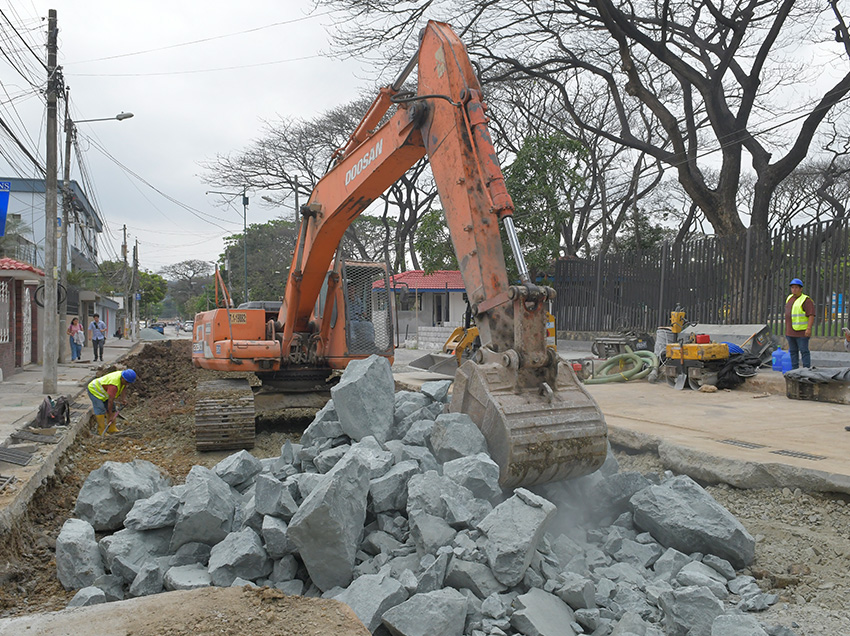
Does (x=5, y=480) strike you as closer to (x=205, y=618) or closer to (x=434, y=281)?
(x=205, y=618)

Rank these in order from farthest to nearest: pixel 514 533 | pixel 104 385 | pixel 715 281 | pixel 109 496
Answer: pixel 715 281, pixel 104 385, pixel 109 496, pixel 514 533

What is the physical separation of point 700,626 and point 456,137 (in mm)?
3334

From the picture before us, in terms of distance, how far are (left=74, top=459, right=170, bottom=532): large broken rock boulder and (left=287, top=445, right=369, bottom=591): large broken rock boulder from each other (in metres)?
1.66

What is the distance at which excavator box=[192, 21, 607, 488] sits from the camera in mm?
3906

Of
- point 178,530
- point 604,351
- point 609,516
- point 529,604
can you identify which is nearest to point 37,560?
point 178,530

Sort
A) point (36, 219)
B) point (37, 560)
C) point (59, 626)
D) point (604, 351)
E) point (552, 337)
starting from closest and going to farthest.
Result: 1. point (59, 626)
2. point (37, 560)
3. point (604, 351)
4. point (552, 337)
5. point (36, 219)

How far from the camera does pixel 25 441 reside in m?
6.98

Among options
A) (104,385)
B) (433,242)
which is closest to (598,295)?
(433,242)

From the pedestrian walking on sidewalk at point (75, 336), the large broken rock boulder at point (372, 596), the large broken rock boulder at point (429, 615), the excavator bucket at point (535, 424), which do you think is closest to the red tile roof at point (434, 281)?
the pedestrian walking on sidewalk at point (75, 336)

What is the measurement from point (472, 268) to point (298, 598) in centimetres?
239

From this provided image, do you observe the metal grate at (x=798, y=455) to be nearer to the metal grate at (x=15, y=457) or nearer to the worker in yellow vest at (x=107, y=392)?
the metal grate at (x=15, y=457)

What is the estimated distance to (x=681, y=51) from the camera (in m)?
17.3

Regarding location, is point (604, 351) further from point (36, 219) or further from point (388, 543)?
point (36, 219)

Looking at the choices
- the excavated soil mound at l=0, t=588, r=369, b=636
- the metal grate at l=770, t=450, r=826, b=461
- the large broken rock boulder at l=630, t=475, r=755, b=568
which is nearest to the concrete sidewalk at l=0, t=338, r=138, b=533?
the excavated soil mound at l=0, t=588, r=369, b=636
